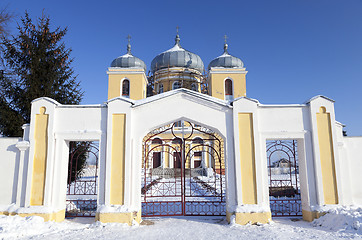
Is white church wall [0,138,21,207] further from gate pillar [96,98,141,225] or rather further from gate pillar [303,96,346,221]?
gate pillar [303,96,346,221]

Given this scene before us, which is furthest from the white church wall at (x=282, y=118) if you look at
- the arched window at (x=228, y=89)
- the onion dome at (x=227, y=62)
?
the onion dome at (x=227, y=62)

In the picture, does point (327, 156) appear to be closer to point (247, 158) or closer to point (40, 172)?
point (247, 158)

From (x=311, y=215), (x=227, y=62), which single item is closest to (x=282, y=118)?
(x=311, y=215)

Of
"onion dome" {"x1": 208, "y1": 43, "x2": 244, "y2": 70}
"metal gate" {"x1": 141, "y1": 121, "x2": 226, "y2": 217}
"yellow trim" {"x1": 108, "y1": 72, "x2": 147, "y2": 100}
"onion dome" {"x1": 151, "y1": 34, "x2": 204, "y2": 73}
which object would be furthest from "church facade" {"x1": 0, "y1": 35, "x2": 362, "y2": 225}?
"onion dome" {"x1": 151, "y1": 34, "x2": 204, "y2": 73}

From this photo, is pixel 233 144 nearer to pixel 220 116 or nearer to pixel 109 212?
pixel 220 116

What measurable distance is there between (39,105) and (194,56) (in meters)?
24.8

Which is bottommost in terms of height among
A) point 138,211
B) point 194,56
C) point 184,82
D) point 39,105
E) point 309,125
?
point 138,211

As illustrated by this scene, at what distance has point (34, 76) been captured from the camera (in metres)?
12.3

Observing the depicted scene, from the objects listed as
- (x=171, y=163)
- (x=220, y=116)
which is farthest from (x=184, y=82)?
(x=220, y=116)

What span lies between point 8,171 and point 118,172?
11.2ft

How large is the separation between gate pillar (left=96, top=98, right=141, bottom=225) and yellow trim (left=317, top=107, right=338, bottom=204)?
563 cm

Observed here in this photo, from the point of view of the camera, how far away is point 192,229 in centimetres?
720

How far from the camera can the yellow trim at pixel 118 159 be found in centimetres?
779

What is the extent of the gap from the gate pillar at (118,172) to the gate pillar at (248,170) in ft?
9.84
